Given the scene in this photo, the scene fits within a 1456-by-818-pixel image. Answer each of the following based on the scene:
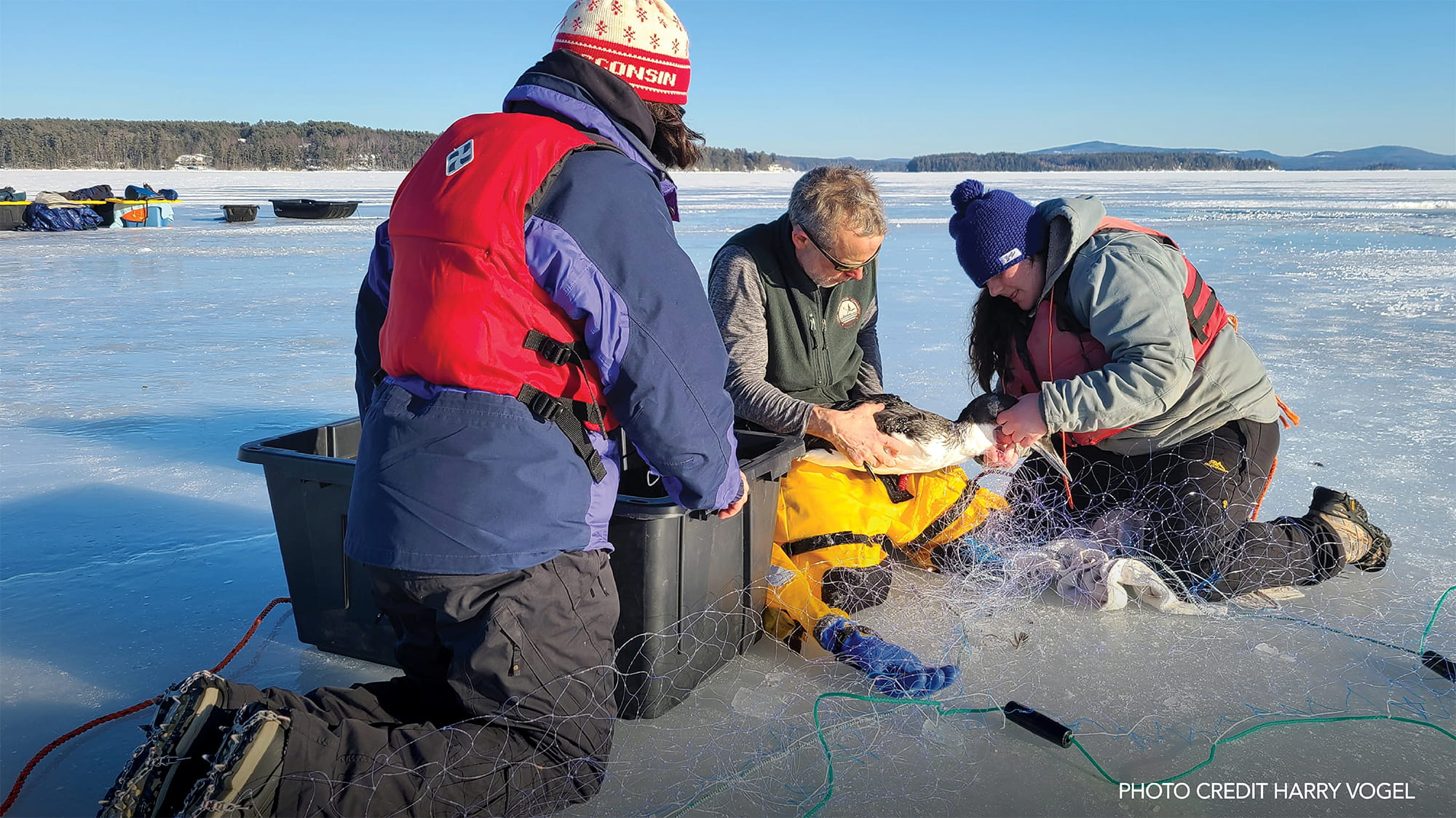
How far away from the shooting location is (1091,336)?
8.84 ft

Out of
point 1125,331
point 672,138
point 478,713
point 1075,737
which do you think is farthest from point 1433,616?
point 478,713

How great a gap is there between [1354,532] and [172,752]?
288cm

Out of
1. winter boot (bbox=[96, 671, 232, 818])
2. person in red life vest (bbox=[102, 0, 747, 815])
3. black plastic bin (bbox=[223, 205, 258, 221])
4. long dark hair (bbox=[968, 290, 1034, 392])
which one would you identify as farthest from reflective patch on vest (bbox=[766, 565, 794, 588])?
black plastic bin (bbox=[223, 205, 258, 221])

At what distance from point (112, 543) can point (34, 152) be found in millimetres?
74058

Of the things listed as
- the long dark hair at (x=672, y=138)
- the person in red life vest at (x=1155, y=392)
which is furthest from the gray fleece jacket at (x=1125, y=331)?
the long dark hair at (x=672, y=138)

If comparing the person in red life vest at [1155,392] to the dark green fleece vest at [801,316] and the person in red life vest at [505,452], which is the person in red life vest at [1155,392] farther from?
the person in red life vest at [505,452]

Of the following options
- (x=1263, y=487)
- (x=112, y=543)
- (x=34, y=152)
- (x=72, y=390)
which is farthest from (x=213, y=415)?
(x=34, y=152)

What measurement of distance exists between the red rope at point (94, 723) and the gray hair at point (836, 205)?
1651 millimetres

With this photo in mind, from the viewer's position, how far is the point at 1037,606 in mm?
2658

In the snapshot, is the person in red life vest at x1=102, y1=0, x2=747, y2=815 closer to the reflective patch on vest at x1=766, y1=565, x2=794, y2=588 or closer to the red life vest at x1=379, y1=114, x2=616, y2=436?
the red life vest at x1=379, y1=114, x2=616, y2=436

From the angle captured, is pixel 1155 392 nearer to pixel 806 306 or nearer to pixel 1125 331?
pixel 1125 331

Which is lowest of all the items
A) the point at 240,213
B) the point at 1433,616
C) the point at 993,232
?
the point at 1433,616

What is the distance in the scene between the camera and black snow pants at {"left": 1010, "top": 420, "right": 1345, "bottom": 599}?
2.60 m

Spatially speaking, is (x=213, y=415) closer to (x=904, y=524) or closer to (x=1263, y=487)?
(x=904, y=524)
